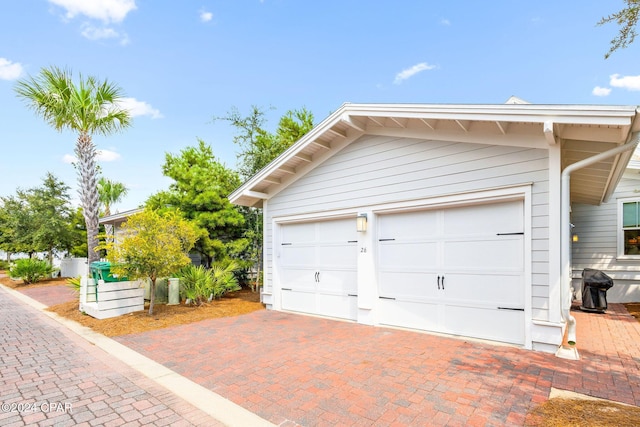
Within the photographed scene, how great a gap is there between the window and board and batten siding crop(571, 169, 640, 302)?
0.43ft

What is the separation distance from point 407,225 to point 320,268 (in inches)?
94.8

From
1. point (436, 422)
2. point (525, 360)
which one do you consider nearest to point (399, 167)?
point (525, 360)

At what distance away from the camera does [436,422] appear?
277 centimetres

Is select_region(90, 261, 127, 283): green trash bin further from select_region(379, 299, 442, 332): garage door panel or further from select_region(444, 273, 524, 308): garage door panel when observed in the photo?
select_region(444, 273, 524, 308): garage door panel

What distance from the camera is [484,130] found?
16.8 ft

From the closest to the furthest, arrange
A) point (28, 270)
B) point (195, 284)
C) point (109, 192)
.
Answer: point (195, 284) → point (28, 270) → point (109, 192)

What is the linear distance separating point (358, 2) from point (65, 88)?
898cm

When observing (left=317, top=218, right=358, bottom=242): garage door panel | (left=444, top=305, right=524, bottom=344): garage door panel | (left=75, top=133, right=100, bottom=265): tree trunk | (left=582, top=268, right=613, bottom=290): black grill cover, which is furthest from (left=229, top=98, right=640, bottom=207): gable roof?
(left=75, top=133, right=100, bottom=265): tree trunk

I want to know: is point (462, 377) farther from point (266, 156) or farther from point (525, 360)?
point (266, 156)

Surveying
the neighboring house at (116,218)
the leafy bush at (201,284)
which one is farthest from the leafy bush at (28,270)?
the leafy bush at (201,284)

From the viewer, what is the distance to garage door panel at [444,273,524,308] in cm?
484

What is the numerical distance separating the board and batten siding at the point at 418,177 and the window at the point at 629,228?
7.41 meters

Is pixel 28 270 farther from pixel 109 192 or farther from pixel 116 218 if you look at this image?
pixel 109 192

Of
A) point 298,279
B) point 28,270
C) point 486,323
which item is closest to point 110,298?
point 298,279
